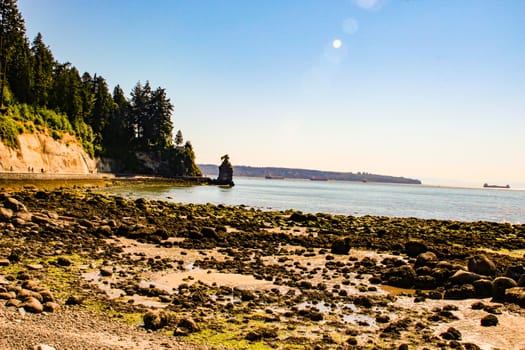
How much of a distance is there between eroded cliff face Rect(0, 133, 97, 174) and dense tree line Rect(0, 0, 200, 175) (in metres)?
4.05

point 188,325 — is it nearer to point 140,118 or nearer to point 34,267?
point 34,267

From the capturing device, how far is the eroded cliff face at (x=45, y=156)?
6425cm

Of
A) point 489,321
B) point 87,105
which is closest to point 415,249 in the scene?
point 489,321

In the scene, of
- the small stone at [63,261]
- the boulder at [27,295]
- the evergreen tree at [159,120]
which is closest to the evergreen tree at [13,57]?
the evergreen tree at [159,120]

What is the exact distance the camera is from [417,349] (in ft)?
38.5

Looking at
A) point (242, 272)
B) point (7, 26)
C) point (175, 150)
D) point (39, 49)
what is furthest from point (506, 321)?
point (175, 150)

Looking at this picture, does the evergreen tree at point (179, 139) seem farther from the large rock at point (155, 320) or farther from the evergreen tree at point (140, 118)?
the large rock at point (155, 320)

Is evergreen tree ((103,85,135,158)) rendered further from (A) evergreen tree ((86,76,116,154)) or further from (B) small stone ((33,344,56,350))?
(B) small stone ((33,344,56,350))

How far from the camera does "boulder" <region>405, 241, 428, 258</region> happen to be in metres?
27.5

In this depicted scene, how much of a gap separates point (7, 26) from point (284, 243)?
8109 centimetres

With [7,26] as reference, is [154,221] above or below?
below

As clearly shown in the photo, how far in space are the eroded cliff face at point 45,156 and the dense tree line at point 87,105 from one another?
4049 mm

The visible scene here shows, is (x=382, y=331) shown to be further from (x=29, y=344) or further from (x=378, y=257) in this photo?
(x=378, y=257)

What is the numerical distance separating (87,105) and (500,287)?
4373 inches
